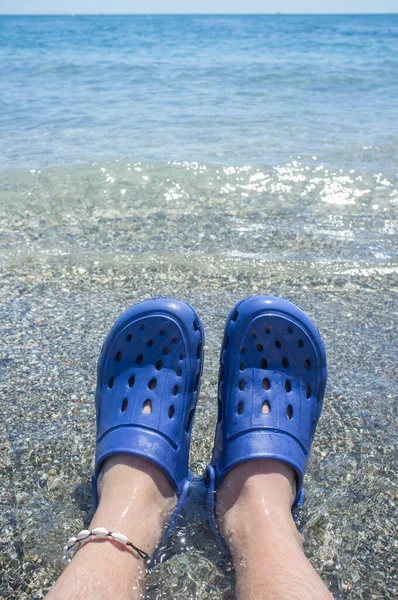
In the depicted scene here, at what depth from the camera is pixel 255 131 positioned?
566 centimetres

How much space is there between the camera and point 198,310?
2463 mm

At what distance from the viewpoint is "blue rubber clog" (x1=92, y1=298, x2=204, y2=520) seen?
153 cm

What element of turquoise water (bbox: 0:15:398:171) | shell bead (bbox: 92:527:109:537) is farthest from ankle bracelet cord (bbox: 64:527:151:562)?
turquoise water (bbox: 0:15:398:171)

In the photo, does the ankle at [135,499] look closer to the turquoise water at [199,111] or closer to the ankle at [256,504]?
the ankle at [256,504]

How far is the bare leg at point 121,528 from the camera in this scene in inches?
44.7

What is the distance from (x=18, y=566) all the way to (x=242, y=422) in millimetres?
650

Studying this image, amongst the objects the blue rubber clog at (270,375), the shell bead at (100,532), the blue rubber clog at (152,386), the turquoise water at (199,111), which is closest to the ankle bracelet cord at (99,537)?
the shell bead at (100,532)

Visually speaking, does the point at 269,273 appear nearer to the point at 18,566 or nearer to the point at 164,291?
the point at 164,291

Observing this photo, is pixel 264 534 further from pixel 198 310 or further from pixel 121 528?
pixel 198 310

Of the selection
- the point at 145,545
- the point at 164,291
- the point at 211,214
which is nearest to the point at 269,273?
the point at 164,291

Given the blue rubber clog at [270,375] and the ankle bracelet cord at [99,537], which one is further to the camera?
the blue rubber clog at [270,375]

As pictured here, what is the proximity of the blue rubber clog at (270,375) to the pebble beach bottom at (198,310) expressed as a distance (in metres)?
0.12

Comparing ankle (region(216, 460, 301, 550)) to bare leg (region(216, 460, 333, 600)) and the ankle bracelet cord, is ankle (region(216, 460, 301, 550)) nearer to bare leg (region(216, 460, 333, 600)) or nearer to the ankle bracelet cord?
bare leg (region(216, 460, 333, 600))

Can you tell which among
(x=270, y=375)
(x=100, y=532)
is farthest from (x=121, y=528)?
(x=270, y=375)
